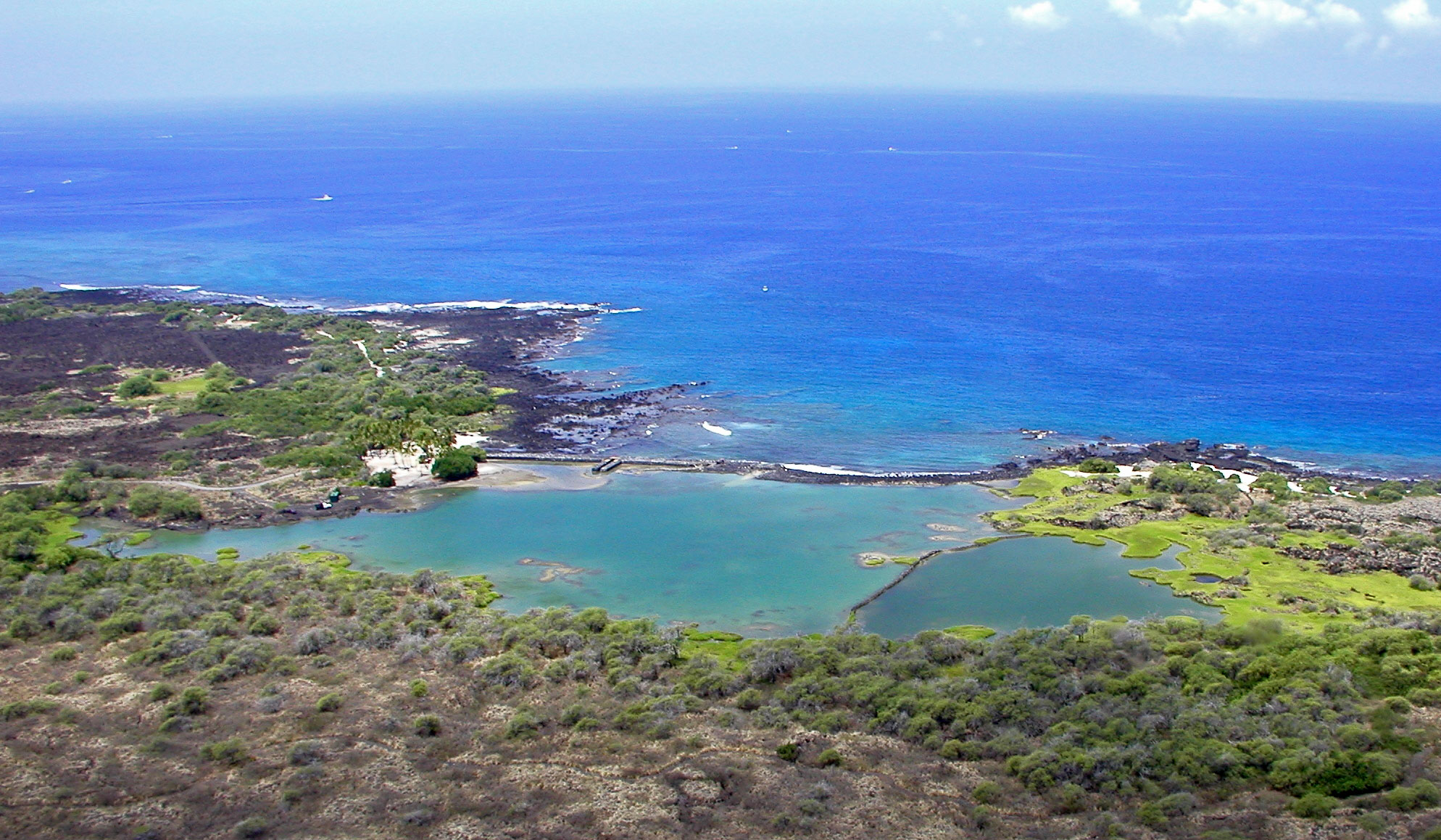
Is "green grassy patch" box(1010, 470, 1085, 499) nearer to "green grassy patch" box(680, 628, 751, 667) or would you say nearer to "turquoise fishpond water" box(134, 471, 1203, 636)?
"turquoise fishpond water" box(134, 471, 1203, 636)

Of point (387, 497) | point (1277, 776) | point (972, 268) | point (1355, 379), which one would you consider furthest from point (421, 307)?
point (1277, 776)

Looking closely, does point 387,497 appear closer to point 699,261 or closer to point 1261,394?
point 1261,394

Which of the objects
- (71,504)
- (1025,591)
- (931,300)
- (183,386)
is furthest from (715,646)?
(931,300)

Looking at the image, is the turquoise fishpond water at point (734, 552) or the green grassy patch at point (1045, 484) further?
the green grassy patch at point (1045, 484)

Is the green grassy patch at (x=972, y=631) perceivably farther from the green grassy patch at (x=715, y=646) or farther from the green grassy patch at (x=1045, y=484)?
the green grassy patch at (x=1045, y=484)

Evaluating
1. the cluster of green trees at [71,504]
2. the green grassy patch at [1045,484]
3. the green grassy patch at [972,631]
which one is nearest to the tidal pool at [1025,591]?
the green grassy patch at [972,631]

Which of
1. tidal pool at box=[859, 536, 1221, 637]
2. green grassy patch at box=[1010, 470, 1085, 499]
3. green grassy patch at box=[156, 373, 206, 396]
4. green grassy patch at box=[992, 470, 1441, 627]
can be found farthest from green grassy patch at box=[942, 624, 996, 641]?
green grassy patch at box=[156, 373, 206, 396]
